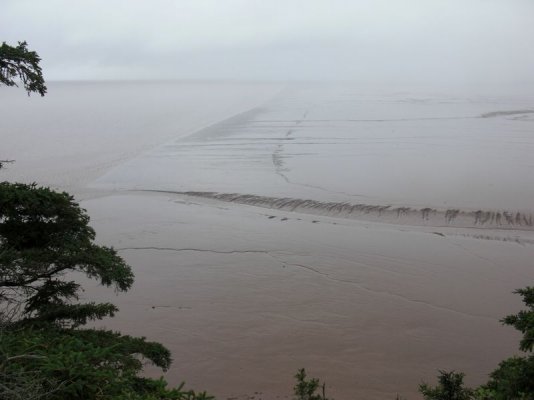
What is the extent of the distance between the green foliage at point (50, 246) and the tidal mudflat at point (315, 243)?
3532mm

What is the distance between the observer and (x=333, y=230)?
50.5ft

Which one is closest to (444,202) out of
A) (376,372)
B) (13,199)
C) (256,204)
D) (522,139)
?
(256,204)

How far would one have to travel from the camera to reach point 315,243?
14.3 meters

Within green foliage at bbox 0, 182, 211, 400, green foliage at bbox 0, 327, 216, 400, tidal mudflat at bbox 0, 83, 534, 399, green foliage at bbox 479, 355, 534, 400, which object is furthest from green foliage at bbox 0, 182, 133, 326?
green foliage at bbox 479, 355, 534, 400

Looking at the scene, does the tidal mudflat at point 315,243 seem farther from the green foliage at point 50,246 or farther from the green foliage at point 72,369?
the green foliage at point 72,369

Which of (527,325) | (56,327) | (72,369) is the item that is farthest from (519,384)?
(56,327)

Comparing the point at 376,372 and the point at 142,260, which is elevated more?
the point at 142,260

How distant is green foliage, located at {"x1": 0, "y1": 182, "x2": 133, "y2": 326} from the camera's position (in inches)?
191

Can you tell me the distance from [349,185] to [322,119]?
A: 62.6ft

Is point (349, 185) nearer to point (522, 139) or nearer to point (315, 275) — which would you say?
point (315, 275)

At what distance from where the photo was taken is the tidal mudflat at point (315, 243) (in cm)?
873

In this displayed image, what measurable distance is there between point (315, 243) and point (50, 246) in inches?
393

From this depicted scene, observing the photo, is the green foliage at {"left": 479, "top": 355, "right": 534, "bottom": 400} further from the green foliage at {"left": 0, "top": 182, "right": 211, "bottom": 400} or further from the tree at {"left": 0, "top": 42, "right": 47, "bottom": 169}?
the tree at {"left": 0, "top": 42, "right": 47, "bottom": 169}

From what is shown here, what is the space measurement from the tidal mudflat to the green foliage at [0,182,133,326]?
3.53 meters
